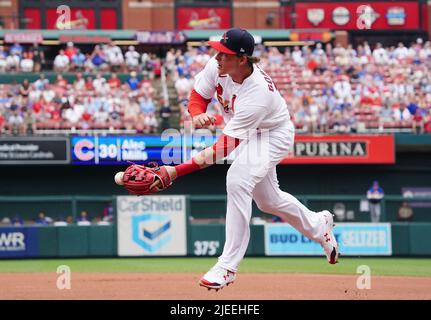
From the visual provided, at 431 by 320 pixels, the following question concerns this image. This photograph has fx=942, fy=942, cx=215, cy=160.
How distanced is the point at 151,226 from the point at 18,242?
2.77 m

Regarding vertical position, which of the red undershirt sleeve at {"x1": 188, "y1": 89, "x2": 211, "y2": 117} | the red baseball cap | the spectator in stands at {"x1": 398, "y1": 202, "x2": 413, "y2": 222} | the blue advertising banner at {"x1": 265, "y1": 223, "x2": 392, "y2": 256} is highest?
the red baseball cap

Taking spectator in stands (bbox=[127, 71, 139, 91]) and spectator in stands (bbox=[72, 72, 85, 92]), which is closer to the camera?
spectator in stands (bbox=[72, 72, 85, 92])

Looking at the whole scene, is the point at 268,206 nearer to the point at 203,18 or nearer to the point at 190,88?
the point at 190,88

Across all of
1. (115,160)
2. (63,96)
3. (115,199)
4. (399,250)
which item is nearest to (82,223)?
(115,199)

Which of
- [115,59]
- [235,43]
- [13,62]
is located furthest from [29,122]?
[235,43]

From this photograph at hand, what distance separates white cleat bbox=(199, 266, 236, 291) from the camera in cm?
795

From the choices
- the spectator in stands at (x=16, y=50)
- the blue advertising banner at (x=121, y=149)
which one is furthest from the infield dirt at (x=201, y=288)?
the spectator in stands at (x=16, y=50)

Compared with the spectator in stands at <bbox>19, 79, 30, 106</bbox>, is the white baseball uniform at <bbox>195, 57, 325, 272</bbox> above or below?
below

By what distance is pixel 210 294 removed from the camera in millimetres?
9094

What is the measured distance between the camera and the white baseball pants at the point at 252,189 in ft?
26.1

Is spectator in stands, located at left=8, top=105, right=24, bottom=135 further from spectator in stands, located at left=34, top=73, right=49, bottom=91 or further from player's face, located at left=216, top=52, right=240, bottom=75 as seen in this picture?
player's face, located at left=216, top=52, right=240, bottom=75

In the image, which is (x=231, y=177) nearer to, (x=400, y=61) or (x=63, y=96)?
(x=63, y=96)

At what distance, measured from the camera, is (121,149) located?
2169 cm

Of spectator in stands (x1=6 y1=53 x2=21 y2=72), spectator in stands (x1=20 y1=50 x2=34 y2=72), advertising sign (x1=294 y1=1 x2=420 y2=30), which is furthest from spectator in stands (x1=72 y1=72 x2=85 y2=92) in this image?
advertising sign (x1=294 y1=1 x2=420 y2=30)
